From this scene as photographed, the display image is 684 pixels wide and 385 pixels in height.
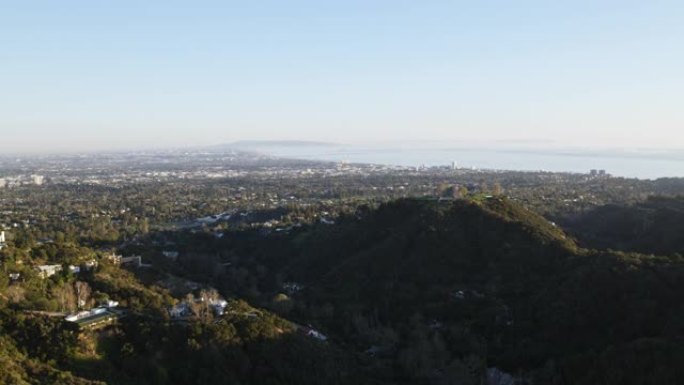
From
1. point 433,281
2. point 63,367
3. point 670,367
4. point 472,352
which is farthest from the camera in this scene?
point 433,281

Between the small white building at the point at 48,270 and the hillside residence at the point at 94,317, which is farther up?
the small white building at the point at 48,270

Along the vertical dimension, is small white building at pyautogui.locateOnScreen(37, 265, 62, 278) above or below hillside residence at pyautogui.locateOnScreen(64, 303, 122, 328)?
above

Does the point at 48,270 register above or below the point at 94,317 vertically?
above

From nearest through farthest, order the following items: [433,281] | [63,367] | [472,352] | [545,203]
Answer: [63,367] < [472,352] < [433,281] < [545,203]

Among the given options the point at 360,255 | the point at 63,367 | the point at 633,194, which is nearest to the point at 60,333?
the point at 63,367

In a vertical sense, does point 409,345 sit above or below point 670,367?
below

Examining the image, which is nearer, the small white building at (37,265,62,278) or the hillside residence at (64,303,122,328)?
the hillside residence at (64,303,122,328)

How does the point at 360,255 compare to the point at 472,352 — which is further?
the point at 360,255

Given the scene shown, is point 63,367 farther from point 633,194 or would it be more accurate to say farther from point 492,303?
point 633,194

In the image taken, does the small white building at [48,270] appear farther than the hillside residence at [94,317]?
Yes

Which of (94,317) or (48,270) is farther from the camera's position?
(48,270)
